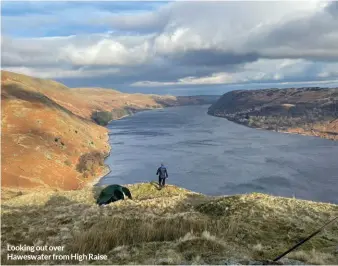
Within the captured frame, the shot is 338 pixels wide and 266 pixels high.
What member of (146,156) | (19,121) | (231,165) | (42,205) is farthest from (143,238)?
(146,156)

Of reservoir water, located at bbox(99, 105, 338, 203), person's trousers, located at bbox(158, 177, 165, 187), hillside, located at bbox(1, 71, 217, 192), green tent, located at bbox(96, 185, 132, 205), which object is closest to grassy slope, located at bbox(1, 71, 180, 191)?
hillside, located at bbox(1, 71, 217, 192)

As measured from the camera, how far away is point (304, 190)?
8694 cm

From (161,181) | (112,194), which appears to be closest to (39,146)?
(161,181)

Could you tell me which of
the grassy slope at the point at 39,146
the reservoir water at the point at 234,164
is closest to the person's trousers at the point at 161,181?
the reservoir water at the point at 234,164

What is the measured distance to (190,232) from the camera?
1500 centimetres

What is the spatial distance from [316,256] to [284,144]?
15186cm

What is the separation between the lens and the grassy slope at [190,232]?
12398 mm

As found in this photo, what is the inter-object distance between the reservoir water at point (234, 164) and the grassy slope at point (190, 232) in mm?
63426

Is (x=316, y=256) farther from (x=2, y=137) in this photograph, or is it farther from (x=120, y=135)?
(x=120, y=135)

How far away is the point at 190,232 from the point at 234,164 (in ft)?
328

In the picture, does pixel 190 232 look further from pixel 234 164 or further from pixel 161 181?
pixel 234 164

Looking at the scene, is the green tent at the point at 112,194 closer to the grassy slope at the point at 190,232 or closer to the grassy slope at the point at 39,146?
the grassy slope at the point at 190,232

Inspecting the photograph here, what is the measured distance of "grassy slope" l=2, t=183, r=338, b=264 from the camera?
40.7 ft

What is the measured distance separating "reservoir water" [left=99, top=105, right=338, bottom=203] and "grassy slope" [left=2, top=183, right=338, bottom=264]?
208 ft
